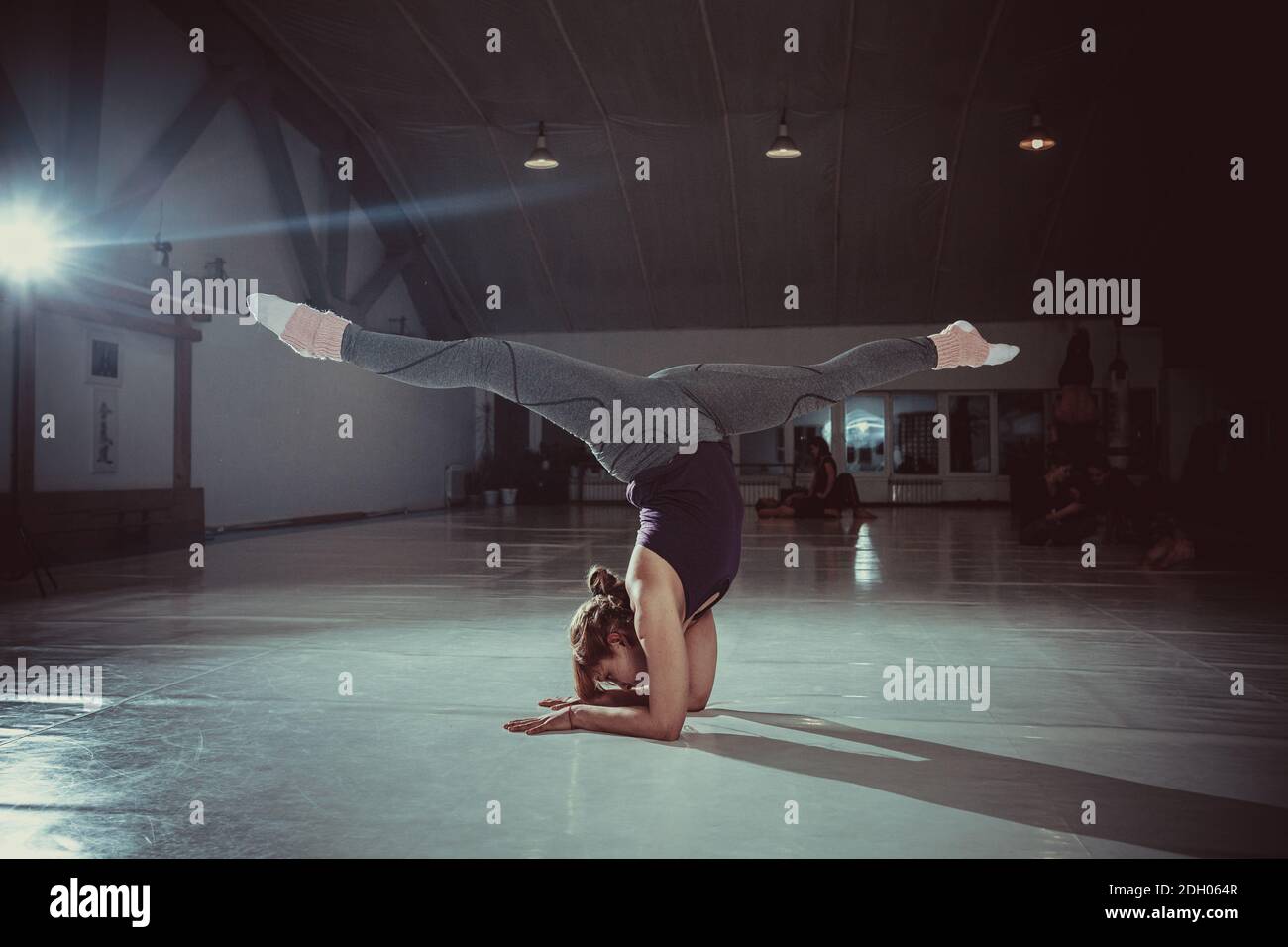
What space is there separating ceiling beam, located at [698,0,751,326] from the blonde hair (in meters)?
11.9

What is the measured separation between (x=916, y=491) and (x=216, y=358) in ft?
49.3

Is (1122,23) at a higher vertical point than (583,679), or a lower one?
higher

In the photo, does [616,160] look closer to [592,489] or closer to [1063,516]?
[592,489]

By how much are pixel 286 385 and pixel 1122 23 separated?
1299 centimetres

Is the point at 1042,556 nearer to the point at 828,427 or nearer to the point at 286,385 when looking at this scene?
the point at 286,385

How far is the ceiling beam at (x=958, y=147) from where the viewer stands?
13500mm

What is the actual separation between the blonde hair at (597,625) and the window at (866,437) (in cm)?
1964

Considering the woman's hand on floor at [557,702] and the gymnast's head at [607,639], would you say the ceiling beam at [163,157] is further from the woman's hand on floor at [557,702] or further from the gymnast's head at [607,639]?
the gymnast's head at [607,639]

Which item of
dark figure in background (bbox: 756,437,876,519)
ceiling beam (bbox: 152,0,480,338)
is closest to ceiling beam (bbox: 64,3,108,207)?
ceiling beam (bbox: 152,0,480,338)

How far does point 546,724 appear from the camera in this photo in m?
3.04

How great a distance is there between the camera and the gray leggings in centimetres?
294

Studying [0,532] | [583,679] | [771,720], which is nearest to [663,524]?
[583,679]

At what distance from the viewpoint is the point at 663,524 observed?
3.05 m

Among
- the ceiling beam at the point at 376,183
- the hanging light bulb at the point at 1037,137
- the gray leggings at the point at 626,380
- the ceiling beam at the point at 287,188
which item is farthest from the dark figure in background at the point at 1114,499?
the ceiling beam at the point at 376,183
